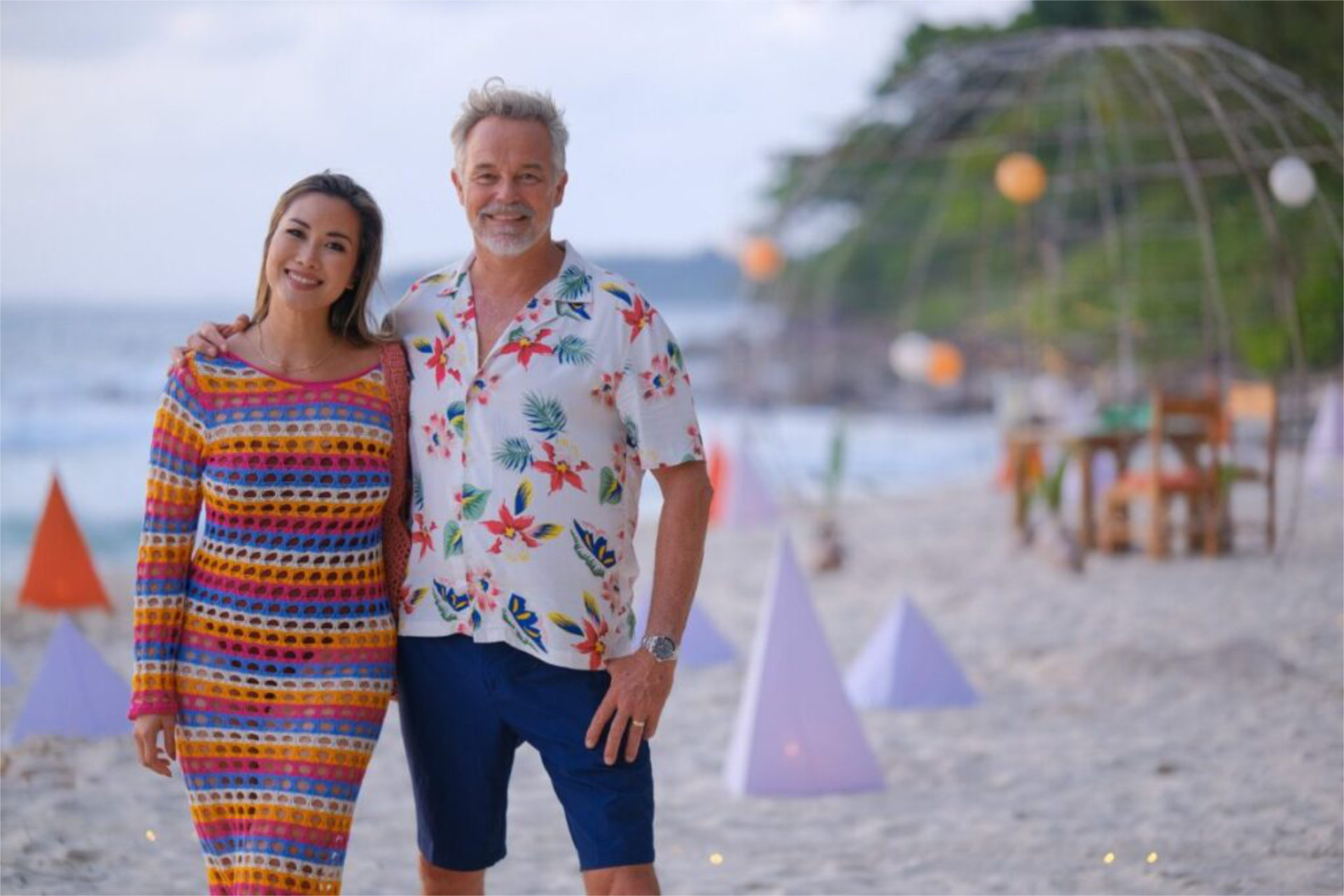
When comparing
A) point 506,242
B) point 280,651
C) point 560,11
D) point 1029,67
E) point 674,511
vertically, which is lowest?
point 280,651

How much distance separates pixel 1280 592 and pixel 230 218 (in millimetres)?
14968

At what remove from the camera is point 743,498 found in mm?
10547

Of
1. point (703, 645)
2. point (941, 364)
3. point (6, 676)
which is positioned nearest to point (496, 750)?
point (6, 676)

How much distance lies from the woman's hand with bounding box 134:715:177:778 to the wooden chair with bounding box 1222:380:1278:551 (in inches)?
275

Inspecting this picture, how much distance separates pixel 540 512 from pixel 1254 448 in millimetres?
12031

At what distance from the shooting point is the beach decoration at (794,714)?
421 centimetres

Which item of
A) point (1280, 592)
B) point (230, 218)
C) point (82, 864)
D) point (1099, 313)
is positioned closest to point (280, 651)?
point (82, 864)

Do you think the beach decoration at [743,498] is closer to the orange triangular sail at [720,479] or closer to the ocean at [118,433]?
the orange triangular sail at [720,479]

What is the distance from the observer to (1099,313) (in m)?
16.7

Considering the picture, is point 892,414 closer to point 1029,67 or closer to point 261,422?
point 1029,67

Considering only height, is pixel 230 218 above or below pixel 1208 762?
above

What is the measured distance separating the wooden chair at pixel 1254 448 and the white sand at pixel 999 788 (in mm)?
1090

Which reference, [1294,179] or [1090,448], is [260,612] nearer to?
[1294,179]

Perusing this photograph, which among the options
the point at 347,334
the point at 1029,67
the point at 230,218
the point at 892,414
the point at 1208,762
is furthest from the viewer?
the point at 892,414
